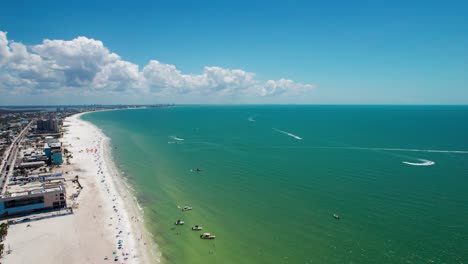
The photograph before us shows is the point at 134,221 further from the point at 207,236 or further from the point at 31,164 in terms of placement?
the point at 31,164

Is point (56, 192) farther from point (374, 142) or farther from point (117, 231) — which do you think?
point (374, 142)

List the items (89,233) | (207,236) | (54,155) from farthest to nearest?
(54,155)
(207,236)
(89,233)

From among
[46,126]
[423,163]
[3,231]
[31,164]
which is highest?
[46,126]

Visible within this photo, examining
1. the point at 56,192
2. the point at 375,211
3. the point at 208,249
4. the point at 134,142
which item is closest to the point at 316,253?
the point at 208,249

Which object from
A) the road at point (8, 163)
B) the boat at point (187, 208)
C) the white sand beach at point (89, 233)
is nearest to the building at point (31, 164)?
the road at point (8, 163)

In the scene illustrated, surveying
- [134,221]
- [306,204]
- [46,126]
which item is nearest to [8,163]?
[134,221]

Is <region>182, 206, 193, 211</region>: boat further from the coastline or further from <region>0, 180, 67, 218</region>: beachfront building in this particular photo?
<region>0, 180, 67, 218</region>: beachfront building
